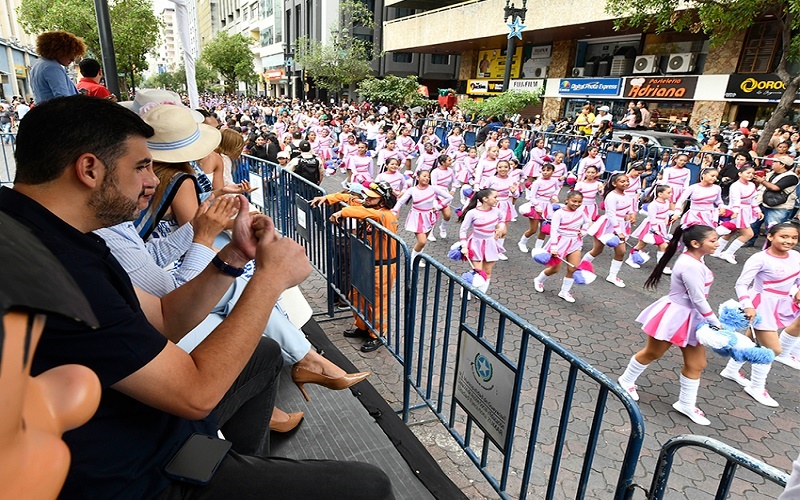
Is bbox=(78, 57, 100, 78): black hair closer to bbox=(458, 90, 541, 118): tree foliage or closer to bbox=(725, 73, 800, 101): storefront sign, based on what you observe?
bbox=(458, 90, 541, 118): tree foliage

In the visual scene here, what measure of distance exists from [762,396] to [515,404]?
3535 millimetres

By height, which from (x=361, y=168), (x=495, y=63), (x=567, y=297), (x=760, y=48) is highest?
(x=760, y=48)

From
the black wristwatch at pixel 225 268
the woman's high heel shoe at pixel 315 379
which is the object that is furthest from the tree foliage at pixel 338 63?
the black wristwatch at pixel 225 268

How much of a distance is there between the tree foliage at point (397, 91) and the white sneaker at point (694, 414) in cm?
2520

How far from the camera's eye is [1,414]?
0.55 metres

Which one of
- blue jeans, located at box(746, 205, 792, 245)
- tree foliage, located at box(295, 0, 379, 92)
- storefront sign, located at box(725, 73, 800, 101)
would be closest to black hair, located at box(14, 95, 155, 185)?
blue jeans, located at box(746, 205, 792, 245)

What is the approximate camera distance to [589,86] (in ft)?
88.3

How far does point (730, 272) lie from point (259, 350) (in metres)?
8.34

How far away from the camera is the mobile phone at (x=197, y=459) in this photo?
140 centimetres

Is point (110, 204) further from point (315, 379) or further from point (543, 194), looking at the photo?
point (543, 194)

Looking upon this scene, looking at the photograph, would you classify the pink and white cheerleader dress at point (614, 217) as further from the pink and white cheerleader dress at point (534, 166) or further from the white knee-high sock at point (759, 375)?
the pink and white cheerleader dress at point (534, 166)

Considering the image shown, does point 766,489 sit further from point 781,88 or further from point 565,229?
point 781,88

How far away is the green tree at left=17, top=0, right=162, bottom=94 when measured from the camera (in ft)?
72.2

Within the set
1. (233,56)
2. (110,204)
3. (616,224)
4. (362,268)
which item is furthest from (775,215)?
(233,56)
